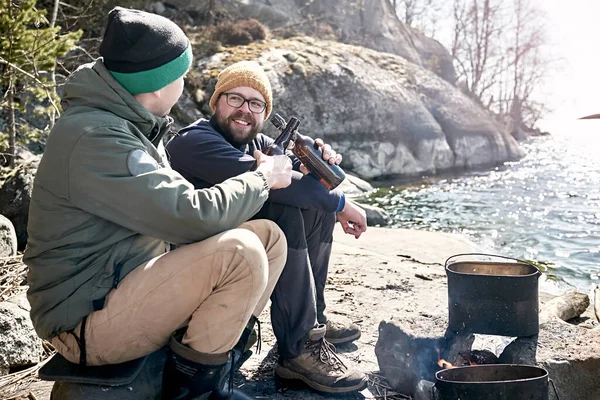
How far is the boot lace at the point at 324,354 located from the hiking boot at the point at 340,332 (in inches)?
21.6

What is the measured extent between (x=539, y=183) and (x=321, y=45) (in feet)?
29.8

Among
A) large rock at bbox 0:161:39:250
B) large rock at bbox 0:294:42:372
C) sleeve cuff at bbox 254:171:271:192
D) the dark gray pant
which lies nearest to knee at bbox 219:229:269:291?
sleeve cuff at bbox 254:171:271:192

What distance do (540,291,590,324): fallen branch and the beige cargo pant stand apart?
3650 mm

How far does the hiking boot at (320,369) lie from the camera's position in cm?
299

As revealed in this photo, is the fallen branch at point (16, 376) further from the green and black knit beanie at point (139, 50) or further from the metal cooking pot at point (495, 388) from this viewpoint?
the metal cooking pot at point (495, 388)

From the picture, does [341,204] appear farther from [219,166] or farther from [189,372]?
[189,372]

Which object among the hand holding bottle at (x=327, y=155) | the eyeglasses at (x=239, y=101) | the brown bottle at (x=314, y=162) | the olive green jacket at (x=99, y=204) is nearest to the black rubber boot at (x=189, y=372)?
the olive green jacket at (x=99, y=204)

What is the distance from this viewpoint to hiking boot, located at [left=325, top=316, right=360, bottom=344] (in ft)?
12.0

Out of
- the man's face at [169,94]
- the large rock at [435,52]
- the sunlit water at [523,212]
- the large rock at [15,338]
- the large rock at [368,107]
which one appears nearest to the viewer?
the man's face at [169,94]

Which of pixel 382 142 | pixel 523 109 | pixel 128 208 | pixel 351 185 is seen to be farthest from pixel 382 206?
pixel 523 109

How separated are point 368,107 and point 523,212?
7832 mm

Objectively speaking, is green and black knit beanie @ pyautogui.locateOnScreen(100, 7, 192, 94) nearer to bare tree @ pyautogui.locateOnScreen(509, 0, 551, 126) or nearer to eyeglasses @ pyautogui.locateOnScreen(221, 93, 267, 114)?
eyeglasses @ pyautogui.locateOnScreen(221, 93, 267, 114)

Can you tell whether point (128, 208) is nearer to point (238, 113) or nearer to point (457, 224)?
point (238, 113)

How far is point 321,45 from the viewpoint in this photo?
2059 centimetres
